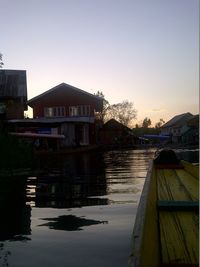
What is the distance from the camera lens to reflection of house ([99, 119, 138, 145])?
5006cm

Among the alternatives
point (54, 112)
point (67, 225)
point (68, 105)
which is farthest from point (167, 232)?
point (54, 112)

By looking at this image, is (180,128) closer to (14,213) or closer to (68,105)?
(68,105)

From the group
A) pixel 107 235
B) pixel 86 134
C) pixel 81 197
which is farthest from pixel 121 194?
pixel 86 134

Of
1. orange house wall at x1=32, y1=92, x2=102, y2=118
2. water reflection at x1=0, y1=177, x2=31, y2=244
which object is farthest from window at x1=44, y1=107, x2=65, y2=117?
water reflection at x1=0, y1=177, x2=31, y2=244

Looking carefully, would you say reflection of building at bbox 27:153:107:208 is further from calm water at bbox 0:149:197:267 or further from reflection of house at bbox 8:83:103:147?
reflection of house at bbox 8:83:103:147

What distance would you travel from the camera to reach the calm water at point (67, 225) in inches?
164

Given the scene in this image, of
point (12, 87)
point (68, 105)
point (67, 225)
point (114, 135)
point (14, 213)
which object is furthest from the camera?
point (114, 135)

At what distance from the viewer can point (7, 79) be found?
3341 centimetres

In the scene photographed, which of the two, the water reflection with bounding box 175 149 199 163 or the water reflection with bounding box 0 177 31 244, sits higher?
the water reflection with bounding box 175 149 199 163

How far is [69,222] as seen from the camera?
5770 millimetres

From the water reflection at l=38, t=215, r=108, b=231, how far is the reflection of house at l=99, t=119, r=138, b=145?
4302cm

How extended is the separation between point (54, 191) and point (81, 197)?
1267mm

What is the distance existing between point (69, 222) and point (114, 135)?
4541 cm

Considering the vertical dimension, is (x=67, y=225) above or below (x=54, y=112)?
below
